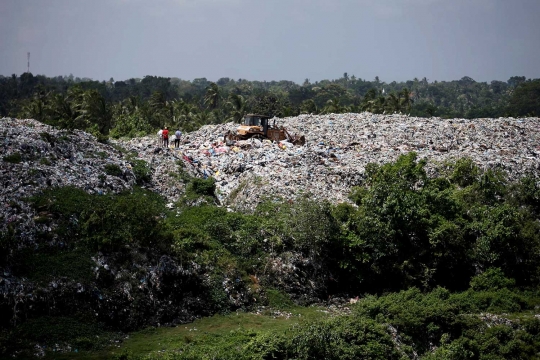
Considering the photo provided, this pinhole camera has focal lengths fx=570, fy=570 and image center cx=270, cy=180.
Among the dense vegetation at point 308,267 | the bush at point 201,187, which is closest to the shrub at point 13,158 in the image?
the dense vegetation at point 308,267

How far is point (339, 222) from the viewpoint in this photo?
18.1m

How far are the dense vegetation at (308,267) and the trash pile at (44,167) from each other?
0.46 meters

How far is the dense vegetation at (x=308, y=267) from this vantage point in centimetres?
1274

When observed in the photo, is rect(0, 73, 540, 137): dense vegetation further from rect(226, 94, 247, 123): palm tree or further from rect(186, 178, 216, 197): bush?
rect(186, 178, 216, 197): bush

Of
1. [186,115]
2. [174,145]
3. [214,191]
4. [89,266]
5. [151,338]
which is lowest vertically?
[151,338]

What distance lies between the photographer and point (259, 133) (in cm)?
2661

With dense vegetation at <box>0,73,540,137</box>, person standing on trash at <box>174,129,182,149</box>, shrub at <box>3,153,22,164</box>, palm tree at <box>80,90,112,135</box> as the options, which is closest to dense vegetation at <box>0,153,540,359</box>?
shrub at <box>3,153,22,164</box>

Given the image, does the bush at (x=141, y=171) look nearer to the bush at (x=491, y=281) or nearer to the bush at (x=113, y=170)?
the bush at (x=113, y=170)

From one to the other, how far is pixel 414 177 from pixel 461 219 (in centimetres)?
241

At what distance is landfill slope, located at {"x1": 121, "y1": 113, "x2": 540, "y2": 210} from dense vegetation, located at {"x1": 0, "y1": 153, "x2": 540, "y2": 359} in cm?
142

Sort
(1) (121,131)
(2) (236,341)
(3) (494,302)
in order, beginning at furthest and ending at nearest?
1. (1) (121,131)
2. (3) (494,302)
3. (2) (236,341)

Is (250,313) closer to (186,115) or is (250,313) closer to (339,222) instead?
(339,222)

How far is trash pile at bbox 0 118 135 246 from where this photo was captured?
46.6 ft

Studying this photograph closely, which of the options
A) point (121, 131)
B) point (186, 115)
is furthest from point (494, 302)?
point (186, 115)
